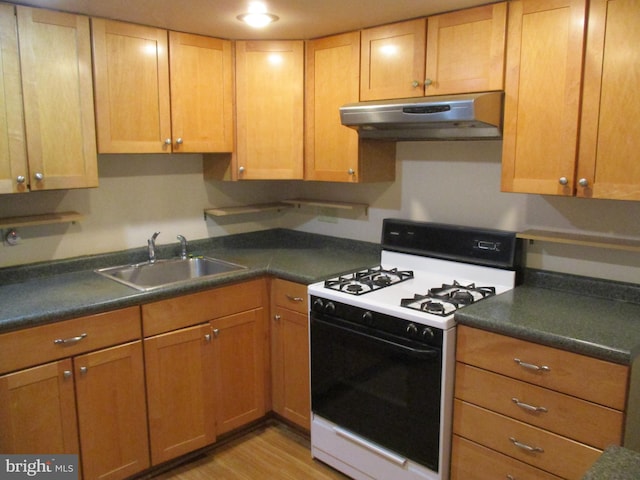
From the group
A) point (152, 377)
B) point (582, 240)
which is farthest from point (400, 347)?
point (152, 377)

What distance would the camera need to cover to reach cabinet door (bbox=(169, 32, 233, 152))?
9.00 feet

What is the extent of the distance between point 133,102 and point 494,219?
1.86 meters

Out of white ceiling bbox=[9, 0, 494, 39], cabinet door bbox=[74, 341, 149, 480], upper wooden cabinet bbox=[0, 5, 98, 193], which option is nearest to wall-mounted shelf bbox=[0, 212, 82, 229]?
upper wooden cabinet bbox=[0, 5, 98, 193]

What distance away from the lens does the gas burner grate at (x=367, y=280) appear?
2.49 metres

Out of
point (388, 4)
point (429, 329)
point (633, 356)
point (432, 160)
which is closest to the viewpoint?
point (633, 356)

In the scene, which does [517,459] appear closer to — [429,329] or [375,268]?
[429,329]

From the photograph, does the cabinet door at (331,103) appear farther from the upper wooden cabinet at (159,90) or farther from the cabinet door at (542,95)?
the cabinet door at (542,95)

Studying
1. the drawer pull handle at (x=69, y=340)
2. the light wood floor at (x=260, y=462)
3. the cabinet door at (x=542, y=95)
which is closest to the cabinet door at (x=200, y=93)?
the drawer pull handle at (x=69, y=340)

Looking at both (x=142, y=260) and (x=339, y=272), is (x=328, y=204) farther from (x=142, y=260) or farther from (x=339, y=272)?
(x=142, y=260)

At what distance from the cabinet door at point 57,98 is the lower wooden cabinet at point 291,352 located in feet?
3.61

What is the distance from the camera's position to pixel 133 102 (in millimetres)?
2596

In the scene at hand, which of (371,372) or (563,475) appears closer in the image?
(563,475)

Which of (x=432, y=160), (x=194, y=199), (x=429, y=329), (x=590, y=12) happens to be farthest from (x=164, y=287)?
(x=590, y=12)

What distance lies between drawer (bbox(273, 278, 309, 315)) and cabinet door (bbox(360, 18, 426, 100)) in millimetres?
1029
